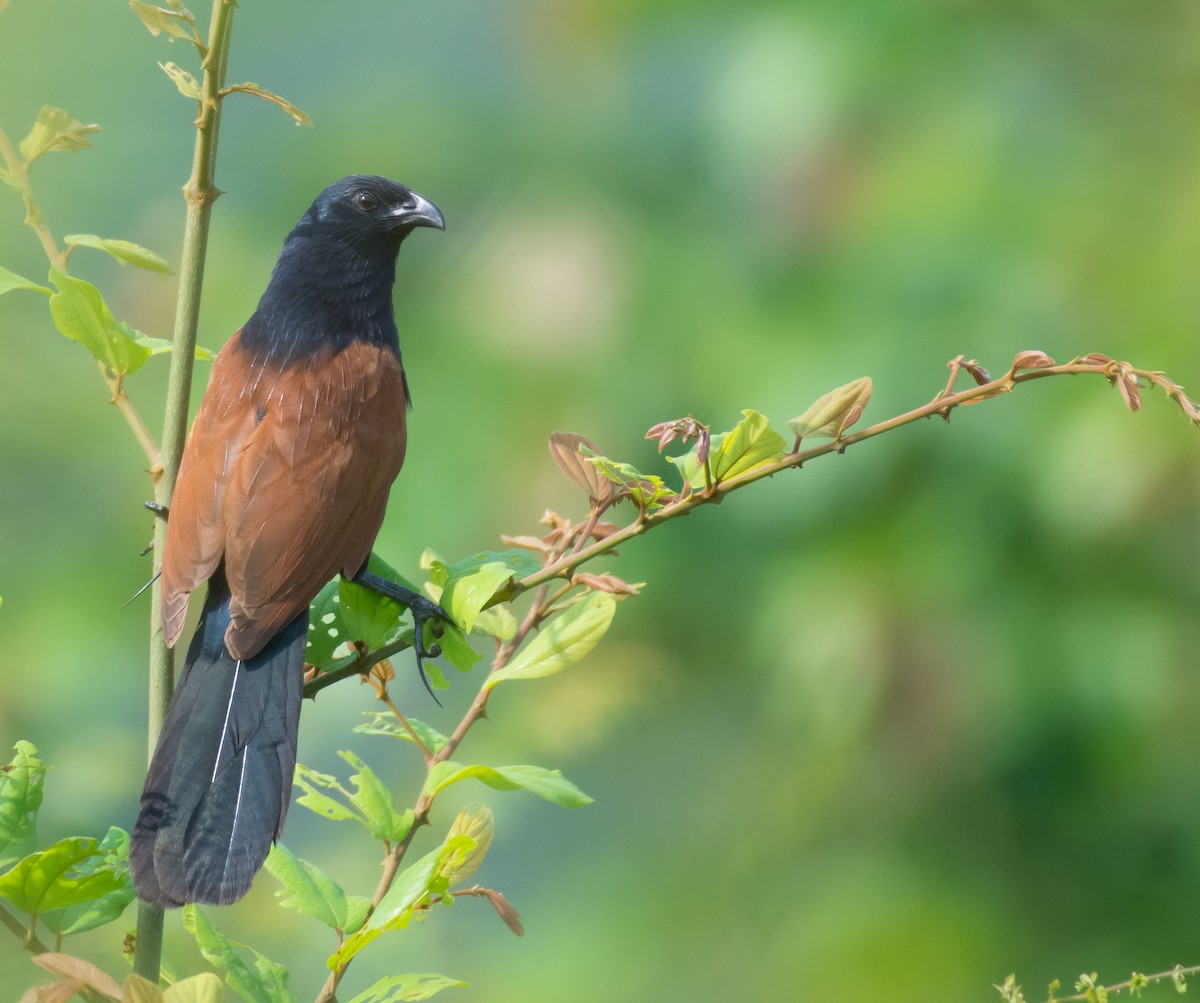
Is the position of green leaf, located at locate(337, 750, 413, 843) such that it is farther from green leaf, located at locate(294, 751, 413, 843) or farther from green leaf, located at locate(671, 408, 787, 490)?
green leaf, located at locate(671, 408, 787, 490)

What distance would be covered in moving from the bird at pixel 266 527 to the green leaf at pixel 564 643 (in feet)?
0.45

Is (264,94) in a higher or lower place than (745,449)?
higher

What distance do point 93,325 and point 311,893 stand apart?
444 mm

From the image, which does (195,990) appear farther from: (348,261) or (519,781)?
(348,261)

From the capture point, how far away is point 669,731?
421 cm

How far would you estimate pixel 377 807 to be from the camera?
0.98 metres

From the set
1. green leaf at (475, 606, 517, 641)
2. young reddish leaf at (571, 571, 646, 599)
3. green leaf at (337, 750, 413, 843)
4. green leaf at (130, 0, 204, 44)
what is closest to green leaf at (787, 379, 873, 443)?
young reddish leaf at (571, 571, 646, 599)

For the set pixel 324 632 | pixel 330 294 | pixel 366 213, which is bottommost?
pixel 324 632

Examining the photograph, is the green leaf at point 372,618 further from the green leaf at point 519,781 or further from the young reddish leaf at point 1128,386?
the young reddish leaf at point 1128,386

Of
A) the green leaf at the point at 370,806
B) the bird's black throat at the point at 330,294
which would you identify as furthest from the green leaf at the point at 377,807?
the bird's black throat at the point at 330,294

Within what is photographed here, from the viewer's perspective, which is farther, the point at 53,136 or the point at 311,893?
the point at 53,136

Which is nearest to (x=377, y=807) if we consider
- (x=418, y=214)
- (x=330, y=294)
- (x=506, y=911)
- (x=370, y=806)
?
(x=370, y=806)

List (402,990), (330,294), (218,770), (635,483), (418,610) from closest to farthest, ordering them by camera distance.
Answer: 1. (402,990)
2. (635,483)
3. (218,770)
4. (418,610)
5. (330,294)

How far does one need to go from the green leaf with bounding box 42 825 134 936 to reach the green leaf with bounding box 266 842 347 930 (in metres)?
0.10
